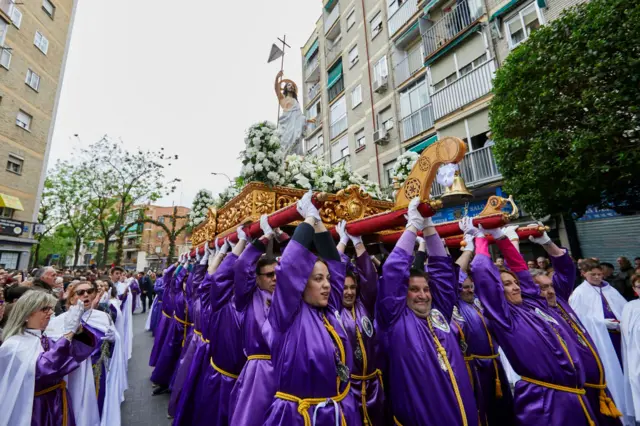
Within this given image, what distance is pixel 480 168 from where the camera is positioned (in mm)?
11492

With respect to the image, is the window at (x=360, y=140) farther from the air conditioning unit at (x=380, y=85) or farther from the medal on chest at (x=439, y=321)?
the medal on chest at (x=439, y=321)

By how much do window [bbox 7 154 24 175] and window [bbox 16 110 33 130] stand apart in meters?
1.86

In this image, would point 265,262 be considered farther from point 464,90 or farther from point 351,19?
point 351,19

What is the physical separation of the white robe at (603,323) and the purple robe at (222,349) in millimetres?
4957

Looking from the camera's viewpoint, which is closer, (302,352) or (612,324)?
(302,352)

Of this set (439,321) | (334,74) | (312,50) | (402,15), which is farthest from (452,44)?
(312,50)

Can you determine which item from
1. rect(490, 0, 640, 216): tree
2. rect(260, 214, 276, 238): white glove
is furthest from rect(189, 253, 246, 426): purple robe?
rect(490, 0, 640, 216): tree

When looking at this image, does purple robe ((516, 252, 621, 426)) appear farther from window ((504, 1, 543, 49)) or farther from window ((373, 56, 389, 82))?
window ((373, 56, 389, 82))

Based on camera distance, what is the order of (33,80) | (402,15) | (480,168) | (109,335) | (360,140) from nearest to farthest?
(109,335)
(480,168)
(402,15)
(360,140)
(33,80)

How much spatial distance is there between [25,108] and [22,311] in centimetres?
2264

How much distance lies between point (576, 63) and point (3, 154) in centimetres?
2455

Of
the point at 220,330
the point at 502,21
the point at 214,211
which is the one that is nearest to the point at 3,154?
the point at 214,211

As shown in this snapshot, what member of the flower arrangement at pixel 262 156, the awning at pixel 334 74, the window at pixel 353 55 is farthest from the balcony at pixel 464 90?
the flower arrangement at pixel 262 156

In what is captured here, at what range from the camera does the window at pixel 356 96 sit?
18070mm
